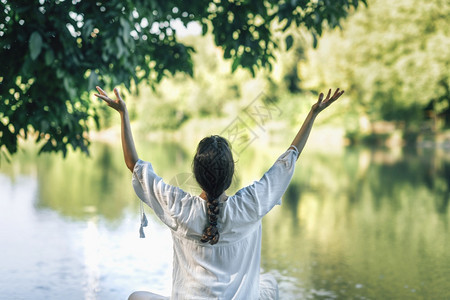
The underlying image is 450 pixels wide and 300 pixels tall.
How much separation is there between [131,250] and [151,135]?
50.5 metres

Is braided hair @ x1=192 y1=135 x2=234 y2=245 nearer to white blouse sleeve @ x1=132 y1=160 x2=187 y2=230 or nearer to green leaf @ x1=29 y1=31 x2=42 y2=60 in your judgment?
white blouse sleeve @ x1=132 y1=160 x2=187 y2=230

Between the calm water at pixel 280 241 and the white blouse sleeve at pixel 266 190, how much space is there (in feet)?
1.04

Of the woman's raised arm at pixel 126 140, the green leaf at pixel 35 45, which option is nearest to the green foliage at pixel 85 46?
the green leaf at pixel 35 45

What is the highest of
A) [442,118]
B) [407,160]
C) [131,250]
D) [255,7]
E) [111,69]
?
[442,118]

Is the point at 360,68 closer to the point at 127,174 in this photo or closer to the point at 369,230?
the point at 127,174

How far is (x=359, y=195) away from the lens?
576 inches

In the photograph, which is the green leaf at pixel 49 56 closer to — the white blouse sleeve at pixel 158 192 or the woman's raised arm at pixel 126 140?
the woman's raised arm at pixel 126 140

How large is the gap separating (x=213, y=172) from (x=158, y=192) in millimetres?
246

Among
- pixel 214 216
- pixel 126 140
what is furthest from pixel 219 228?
pixel 126 140

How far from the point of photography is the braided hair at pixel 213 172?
8.54ft

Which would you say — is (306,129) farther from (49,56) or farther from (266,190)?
(49,56)

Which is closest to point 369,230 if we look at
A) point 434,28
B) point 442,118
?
point 434,28

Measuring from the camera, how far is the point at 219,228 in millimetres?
2643

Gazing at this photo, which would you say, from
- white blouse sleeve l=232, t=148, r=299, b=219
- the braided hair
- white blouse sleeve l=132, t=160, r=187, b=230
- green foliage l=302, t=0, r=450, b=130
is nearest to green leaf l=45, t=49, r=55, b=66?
white blouse sleeve l=132, t=160, r=187, b=230
